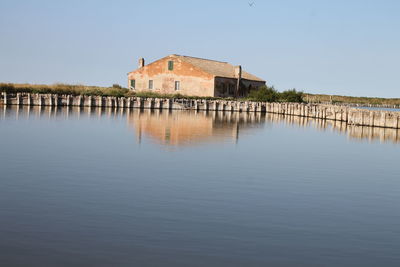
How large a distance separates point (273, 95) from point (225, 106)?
7676mm

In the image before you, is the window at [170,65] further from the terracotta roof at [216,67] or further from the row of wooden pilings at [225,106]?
the row of wooden pilings at [225,106]

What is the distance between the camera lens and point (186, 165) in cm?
2122

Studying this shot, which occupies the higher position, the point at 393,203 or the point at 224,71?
the point at 224,71

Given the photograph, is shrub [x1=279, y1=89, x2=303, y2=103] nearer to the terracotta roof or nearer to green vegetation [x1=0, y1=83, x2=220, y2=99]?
the terracotta roof

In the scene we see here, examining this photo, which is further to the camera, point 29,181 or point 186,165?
point 186,165

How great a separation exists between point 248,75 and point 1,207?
2874 inches

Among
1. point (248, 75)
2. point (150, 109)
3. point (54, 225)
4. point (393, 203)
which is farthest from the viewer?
point (248, 75)

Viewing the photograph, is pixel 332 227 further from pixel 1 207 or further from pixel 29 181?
pixel 29 181

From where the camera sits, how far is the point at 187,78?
73.1 meters

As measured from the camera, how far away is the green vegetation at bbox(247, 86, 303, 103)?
73.5 meters

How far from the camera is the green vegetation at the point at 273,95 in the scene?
241 ft

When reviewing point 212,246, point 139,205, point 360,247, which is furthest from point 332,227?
point 139,205

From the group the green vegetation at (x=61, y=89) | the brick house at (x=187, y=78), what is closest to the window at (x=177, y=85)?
the brick house at (x=187, y=78)

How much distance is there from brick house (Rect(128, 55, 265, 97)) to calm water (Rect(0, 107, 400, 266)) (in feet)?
146
